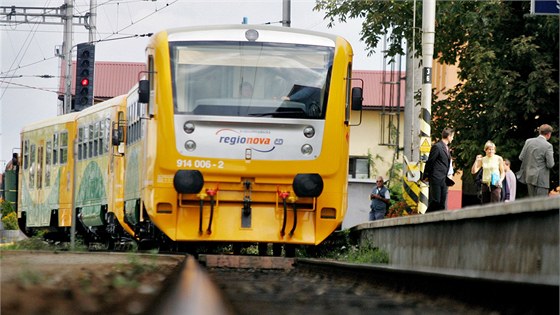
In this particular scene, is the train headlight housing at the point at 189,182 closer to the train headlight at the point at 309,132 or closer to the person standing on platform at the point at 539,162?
the train headlight at the point at 309,132

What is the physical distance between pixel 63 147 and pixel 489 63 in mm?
12545

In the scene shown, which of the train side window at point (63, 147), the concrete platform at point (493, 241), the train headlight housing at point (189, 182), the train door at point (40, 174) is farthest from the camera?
the train door at point (40, 174)

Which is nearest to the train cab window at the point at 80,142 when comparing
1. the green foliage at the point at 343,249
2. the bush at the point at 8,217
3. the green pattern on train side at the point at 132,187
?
the green pattern on train side at the point at 132,187

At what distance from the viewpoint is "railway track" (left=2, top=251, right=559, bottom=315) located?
5074 millimetres

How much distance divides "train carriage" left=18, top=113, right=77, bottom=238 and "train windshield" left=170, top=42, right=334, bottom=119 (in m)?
10.6

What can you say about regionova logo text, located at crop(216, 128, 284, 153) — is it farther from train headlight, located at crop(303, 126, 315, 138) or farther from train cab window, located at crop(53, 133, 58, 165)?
train cab window, located at crop(53, 133, 58, 165)

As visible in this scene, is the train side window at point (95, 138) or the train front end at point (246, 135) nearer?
the train front end at point (246, 135)

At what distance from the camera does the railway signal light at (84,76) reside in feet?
107

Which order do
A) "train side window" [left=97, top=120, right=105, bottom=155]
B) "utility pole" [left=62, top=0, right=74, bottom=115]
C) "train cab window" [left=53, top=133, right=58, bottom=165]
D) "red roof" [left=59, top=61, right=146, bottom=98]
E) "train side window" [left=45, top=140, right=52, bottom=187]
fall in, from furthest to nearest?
"red roof" [left=59, top=61, right=146, bottom=98]
"utility pole" [left=62, top=0, right=74, bottom=115]
"train side window" [left=45, top=140, right=52, bottom=187]
"train cab window" [left=53, top=133, right=58, bottom=165]
"train side window" [left=97, top=120, right=105, bottom=155]

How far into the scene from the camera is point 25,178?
3312cm

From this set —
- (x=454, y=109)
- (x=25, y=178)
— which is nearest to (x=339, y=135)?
(x=25, y=178)

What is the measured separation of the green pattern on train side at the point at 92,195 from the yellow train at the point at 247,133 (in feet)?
26.0

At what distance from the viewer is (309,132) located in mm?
16750

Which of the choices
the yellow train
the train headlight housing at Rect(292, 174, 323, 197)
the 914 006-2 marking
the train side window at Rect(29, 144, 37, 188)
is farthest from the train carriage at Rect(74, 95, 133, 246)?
the train headlight housing at Rect(292, 174, 323, 197)
